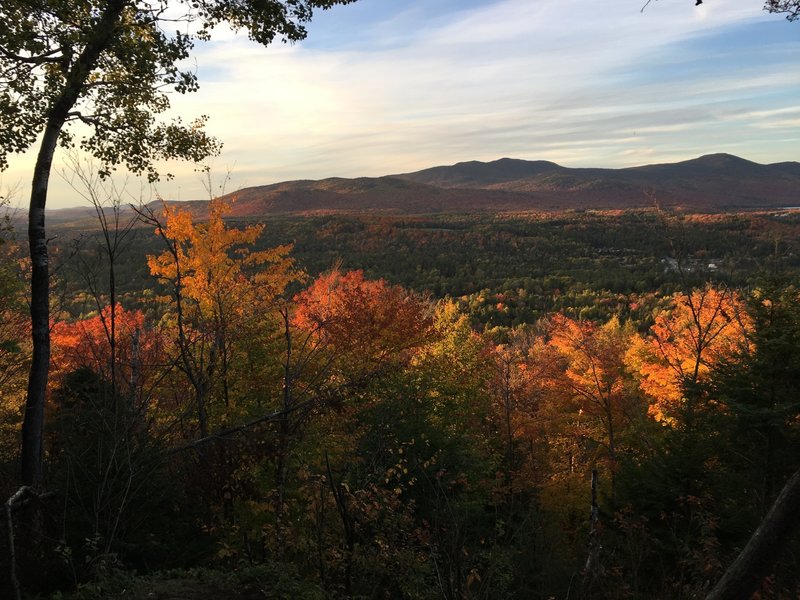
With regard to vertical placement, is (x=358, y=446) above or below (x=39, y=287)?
below

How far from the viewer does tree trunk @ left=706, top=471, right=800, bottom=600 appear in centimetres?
384

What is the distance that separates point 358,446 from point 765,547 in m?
9.62

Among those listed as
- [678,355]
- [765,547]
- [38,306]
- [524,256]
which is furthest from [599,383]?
[524,256]

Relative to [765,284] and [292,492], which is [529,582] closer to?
[292,492]

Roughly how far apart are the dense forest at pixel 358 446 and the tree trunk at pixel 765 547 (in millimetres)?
1416

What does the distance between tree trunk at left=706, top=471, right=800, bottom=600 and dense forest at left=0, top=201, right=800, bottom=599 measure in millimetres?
1416

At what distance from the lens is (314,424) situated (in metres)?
10.6

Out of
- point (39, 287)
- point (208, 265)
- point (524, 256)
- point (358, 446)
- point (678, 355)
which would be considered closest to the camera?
point (39, 287)

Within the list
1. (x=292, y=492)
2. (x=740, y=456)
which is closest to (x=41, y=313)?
(x=292, y=492)

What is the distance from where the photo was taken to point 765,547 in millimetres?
3898

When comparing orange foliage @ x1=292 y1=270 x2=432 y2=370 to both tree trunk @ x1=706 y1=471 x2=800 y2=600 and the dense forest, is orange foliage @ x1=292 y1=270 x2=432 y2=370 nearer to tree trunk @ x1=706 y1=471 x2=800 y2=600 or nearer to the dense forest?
the dense forest

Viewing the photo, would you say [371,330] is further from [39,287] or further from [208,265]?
[39,287]

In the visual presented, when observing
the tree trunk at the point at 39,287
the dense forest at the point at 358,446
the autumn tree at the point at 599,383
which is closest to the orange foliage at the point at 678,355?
the dense forest at the point at 358,446

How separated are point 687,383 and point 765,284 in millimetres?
2963
